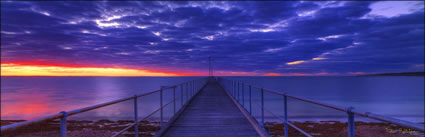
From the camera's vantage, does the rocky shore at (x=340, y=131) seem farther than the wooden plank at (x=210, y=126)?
Yes

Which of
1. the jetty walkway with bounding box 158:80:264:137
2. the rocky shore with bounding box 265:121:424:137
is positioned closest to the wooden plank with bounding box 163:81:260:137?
the jetty walkway with bounding box 158:80:264:137

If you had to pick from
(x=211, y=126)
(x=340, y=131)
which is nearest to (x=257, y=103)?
(x=211, y=126)

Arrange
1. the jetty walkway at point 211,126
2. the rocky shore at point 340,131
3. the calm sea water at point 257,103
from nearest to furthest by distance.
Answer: the jetty walkway at point 211,126, the rocky shore at point 340,131, the calm sea water at point 257,103

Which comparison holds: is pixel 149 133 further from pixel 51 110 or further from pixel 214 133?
pixel 51 110

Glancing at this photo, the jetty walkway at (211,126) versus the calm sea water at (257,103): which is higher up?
the jetty walkway at (211,126)

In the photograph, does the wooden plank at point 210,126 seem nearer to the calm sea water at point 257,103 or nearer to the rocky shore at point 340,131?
the calm sea water at point 257,103

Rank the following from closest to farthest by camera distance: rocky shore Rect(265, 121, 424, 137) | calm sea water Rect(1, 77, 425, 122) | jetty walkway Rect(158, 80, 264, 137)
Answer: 1. jetty walkway Rect(158, 80, 264, 137)
2. rocky shore Rect(265, 121, 424, 137)
3. calm sea water Rect(1, 77, 425, 122)

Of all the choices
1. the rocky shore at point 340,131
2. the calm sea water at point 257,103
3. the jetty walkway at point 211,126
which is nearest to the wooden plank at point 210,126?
the jetty walkway at point 211,126

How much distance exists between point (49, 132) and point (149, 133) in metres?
6.36

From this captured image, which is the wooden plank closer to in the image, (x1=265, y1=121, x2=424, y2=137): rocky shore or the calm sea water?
the calm sea water

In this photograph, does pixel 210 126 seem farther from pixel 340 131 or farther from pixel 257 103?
pixel 340 131

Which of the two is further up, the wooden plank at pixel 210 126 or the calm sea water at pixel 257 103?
the wooden plank at pixel 210 126

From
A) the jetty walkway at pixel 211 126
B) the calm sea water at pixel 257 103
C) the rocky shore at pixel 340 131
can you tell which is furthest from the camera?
the calm sea water at pixel 257 103

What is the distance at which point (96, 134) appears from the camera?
1265 centimetres
